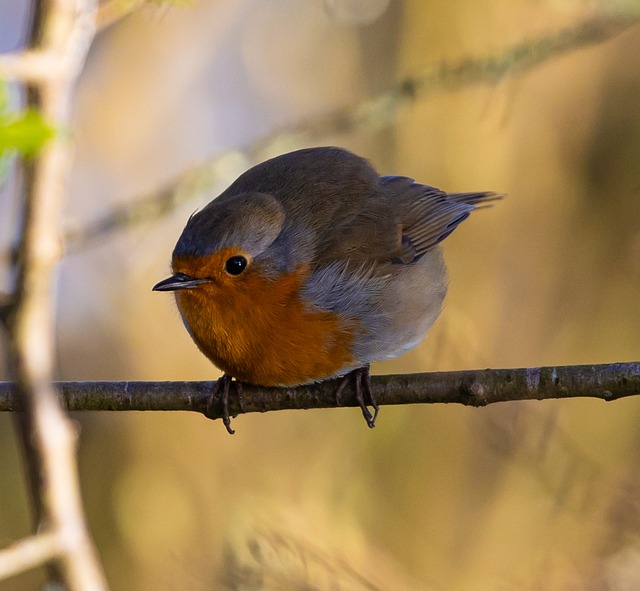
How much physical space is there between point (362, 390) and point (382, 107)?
7.57ft

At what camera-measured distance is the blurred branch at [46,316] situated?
2.54 meters

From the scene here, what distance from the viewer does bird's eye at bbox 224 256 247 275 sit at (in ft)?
12.8

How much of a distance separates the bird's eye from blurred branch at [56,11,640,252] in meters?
1.24

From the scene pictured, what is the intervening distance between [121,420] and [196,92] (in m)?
3.00

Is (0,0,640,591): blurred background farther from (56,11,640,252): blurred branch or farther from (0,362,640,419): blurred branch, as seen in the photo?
(0,362,640,419): blurred branch

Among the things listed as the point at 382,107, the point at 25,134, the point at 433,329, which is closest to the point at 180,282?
the point at 25,134

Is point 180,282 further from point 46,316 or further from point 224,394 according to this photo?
point 46,316

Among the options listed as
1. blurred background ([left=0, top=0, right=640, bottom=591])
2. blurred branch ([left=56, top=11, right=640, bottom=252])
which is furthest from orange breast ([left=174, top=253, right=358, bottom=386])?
blurred background ([left=0, top=0, right=640, bottom=591])

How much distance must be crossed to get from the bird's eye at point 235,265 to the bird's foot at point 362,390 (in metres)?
0.68

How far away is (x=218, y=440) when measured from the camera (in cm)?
749

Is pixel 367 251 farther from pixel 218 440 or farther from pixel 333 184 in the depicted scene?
pixel 218 440

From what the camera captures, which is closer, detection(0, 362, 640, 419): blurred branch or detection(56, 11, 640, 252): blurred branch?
detection(0, 362, 640, 419): blurred branch

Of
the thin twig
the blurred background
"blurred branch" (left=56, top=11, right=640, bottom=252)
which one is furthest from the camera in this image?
the blurred background

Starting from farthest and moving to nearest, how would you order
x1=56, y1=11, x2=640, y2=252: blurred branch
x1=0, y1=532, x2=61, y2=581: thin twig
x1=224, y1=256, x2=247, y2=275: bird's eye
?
1. x1=56, y1=11, x2=640, y2=252: blurred branch
2. x1=224, y1=256, x2=247, y2=275: bird's eye
3. x1=0, y1=532, x2=61, y2=581: thin twig
